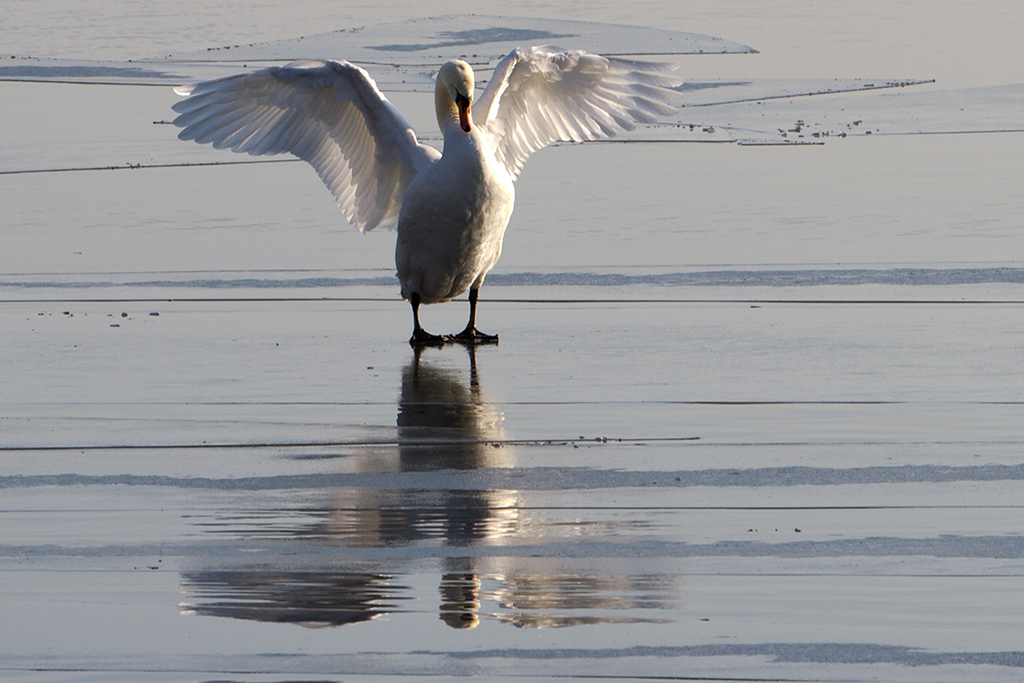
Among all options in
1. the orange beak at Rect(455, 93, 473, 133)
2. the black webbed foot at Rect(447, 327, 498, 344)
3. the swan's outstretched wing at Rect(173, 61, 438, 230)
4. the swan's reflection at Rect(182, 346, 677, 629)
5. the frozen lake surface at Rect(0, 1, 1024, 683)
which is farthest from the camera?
the swan's outstretched wing at Rect(173, 61, 438, 230)

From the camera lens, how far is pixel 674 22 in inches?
938

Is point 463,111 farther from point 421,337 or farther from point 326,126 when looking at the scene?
point 326,126

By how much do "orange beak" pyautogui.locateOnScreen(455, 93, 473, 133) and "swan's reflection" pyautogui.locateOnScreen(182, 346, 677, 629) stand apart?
222 centimetres

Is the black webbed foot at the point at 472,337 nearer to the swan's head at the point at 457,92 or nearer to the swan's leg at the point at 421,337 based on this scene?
the swan's leg at the point at 421,337

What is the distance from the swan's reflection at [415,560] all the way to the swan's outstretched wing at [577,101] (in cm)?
379

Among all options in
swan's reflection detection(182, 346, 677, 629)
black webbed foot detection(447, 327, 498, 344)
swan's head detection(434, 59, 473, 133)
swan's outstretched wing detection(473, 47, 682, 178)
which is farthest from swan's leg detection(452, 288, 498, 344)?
swan's reflection detection(182, 346, 677, 629)

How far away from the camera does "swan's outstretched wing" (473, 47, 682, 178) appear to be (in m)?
9.49

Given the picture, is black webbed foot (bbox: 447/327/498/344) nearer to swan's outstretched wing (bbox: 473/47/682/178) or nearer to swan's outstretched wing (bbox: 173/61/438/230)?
swan's outstretched wing (bbox: 173/61/438/230)

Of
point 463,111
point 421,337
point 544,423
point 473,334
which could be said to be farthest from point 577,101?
point 544,423

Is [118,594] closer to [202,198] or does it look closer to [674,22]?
[202,198]

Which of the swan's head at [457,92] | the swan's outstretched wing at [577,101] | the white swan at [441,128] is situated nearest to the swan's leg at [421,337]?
the white swan at [441,128]

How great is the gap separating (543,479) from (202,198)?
6.84 m

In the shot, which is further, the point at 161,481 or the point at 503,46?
the point at 503,46

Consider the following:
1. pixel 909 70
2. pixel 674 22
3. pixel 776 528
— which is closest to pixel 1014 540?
pixel 776 528
